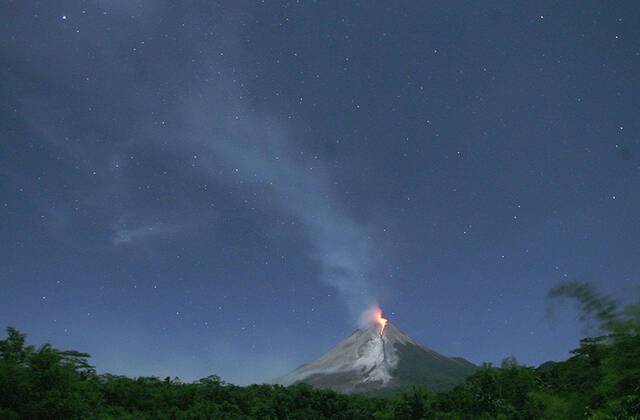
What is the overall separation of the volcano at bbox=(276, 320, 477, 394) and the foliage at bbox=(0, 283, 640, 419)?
12330 centimetres

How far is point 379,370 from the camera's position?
572 feet

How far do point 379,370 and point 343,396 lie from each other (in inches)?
5665

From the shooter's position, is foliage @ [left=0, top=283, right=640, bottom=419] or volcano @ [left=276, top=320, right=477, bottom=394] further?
volcano @ [left=276, top=320, right=477, bottom=394]

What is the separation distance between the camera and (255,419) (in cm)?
3042

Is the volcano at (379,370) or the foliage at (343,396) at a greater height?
the volcano at (379,370)

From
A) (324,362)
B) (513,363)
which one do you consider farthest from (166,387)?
(324,362)

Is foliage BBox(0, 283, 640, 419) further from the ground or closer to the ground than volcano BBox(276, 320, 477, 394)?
closer to the ground

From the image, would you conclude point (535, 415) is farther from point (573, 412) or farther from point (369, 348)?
point (369, 348)

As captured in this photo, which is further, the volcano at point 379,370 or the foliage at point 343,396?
the volcano at point 379,370

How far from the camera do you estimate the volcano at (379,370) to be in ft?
534

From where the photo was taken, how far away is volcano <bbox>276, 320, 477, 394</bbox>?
163 meters

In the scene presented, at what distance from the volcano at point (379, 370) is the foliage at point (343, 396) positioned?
123 meters

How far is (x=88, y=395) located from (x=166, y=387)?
982 centimetres

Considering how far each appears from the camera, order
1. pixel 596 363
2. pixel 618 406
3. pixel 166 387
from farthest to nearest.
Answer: pixel 166 387 < pixel 596 363 < pixel 618 406
